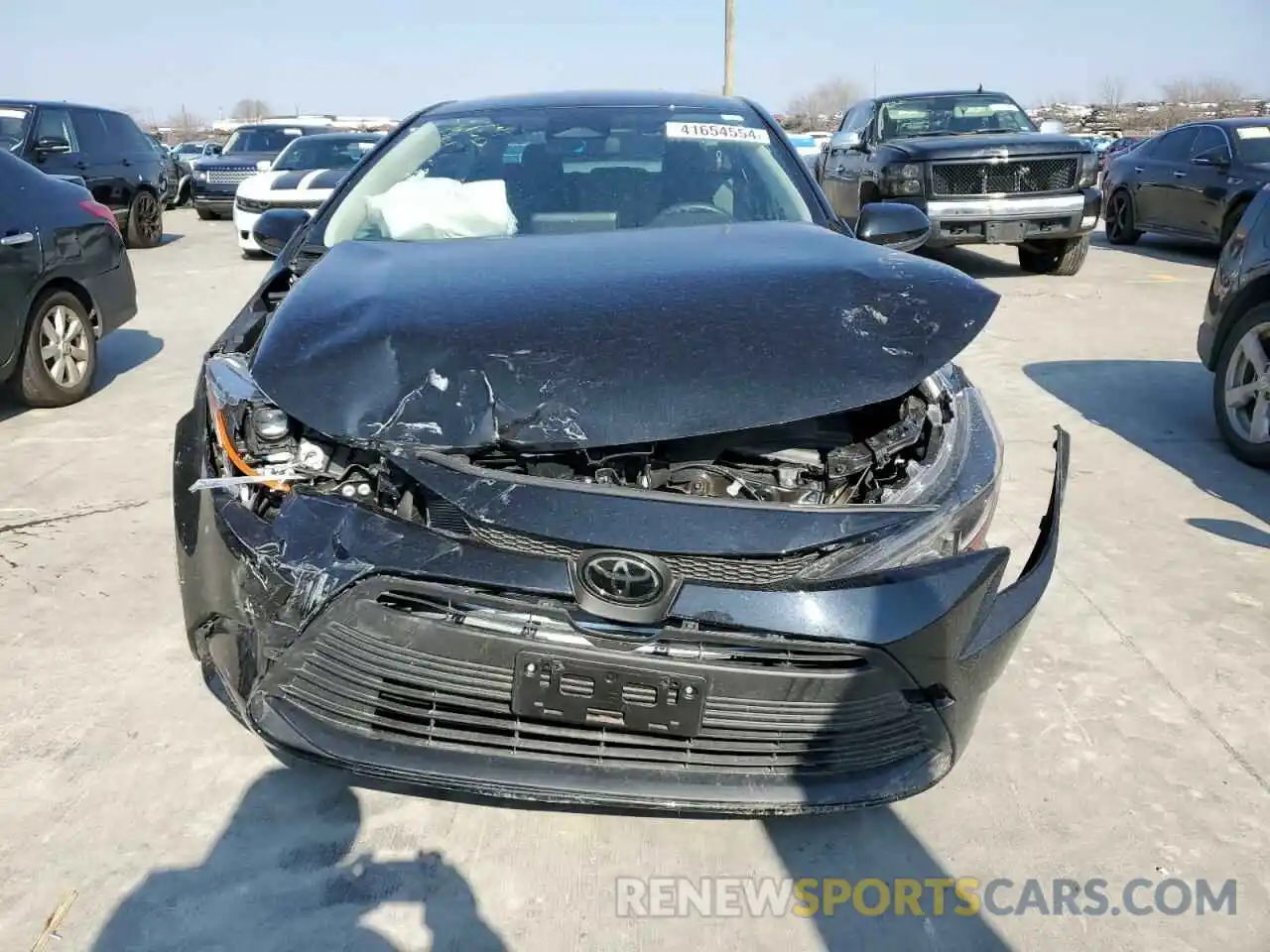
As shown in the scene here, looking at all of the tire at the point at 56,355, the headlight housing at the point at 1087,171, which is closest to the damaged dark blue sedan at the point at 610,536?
the tire at the point at 56,355

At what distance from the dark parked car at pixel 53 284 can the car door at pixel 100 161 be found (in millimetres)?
6368

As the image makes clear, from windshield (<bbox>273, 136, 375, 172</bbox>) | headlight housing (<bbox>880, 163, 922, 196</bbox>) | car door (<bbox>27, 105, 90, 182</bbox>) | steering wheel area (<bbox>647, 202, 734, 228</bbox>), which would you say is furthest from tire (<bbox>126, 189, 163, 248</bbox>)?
steering wheel area (<bbox>647, 202, 734, 228</bbox>)

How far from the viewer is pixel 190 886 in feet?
6.91

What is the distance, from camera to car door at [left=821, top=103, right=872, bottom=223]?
34.8 ft

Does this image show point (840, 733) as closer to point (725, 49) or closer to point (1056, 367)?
point (1056, 367)

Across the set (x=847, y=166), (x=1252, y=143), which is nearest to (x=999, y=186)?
(x=847, y=166)

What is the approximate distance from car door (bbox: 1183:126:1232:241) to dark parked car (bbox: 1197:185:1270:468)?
20.8 ft

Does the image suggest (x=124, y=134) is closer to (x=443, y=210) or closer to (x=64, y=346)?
(x=64, y=346)

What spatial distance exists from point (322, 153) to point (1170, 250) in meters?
10.5

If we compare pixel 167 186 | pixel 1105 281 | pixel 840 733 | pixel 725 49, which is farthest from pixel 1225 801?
pixel 725 49

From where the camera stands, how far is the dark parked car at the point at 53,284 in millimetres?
5152

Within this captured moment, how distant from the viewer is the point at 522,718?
6.33 feet

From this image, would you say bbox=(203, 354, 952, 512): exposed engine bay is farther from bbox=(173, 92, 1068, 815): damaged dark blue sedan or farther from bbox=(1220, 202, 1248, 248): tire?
bbox=(1220, 202, 1248, 248): tire

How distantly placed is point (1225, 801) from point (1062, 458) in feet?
2.90
